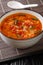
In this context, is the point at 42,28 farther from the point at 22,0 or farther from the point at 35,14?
the point at 22,0

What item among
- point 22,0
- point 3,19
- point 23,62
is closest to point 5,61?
point 23,62

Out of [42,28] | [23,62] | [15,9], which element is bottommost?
[23,62]

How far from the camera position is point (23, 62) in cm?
99

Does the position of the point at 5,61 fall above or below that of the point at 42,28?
below

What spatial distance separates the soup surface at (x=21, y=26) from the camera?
0.98 m

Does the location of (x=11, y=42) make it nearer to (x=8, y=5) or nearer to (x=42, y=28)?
(x=42, y=28)

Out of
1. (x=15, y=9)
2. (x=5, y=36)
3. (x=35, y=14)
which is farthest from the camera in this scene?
(x=15, y=9)

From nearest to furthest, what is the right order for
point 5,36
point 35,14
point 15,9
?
point 5,36, point 35,14, point 15,9

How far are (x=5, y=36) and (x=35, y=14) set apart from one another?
21 cm

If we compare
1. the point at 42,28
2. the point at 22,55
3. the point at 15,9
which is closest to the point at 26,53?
the point at 22,55

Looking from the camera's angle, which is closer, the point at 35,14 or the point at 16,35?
the point at 16,35

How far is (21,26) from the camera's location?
102 centimetres

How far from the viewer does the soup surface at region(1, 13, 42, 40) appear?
98 cm

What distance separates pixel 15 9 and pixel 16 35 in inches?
9.8
